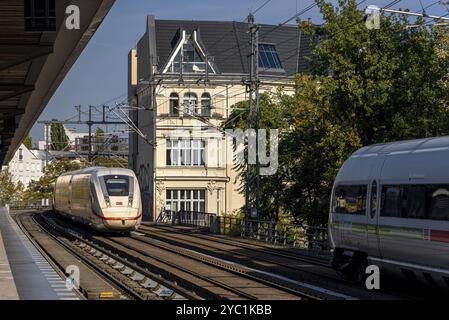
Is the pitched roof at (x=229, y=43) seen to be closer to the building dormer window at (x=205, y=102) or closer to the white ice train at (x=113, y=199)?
the building dormer window at (x=205, y=102)

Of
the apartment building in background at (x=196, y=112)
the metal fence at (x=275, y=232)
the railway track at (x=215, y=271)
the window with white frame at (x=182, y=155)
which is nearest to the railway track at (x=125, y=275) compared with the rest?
the railway track at (x=215, y=271)

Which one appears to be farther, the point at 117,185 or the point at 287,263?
the point at 117,185

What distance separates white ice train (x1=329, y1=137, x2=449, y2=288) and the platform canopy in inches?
259

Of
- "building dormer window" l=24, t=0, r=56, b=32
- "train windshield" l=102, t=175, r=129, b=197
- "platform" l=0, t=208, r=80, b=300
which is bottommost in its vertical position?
"platform" l=0, t=208, r=80, b=300

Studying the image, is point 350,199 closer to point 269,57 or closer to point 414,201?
point 414,201

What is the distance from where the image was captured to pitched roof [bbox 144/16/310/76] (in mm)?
74625

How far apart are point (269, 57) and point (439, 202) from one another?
6107 cm

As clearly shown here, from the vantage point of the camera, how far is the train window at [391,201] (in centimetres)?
1716

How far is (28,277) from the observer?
21016 mm

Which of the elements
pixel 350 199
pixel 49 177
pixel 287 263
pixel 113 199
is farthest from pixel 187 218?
pixel 49 177

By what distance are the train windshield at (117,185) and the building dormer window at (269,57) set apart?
123 feet

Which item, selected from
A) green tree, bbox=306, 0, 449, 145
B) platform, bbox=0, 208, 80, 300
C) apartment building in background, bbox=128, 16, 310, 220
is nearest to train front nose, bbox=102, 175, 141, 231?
platform, bbox=0, 208, 80, 300

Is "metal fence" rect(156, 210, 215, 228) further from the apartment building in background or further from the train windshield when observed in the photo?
the train windshield
